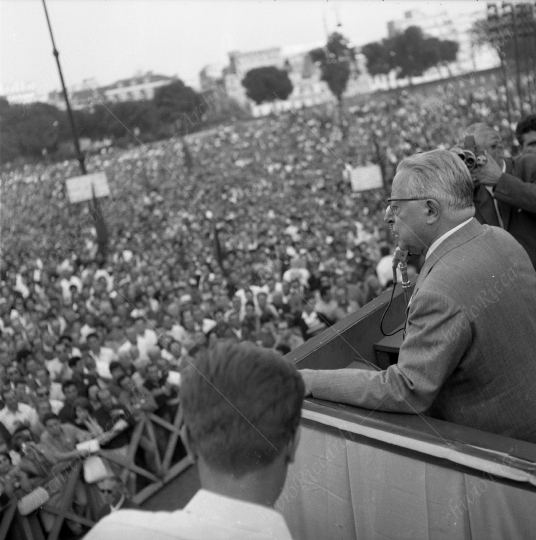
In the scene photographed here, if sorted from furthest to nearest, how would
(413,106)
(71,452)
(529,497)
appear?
(413,106) < (71,452) < (529,497)

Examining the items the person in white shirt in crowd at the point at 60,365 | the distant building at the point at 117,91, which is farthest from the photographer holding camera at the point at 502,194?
the distant building at the point at 117,91

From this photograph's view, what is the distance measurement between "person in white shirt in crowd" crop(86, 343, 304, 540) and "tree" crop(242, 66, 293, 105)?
89.7 ft

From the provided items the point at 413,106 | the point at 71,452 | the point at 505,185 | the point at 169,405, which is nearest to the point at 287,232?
the point at 169,405

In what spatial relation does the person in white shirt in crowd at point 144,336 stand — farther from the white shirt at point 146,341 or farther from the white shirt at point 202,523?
the white shirt at point 202,523

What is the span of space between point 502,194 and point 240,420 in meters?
1.85

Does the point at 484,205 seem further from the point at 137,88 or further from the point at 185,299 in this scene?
the point at 137,88

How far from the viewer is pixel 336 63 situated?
91.4 ft

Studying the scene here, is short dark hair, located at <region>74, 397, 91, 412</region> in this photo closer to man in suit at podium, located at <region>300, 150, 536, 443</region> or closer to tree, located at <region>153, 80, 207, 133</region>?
man in suit at podium, located at <region>300, 150, 536, 443</region>

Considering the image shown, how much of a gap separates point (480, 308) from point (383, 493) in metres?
0.52

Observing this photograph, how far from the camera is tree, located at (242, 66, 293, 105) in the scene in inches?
1062

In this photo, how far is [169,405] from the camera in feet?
16.0

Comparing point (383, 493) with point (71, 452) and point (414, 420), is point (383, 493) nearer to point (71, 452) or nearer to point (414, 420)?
point (414, 420)

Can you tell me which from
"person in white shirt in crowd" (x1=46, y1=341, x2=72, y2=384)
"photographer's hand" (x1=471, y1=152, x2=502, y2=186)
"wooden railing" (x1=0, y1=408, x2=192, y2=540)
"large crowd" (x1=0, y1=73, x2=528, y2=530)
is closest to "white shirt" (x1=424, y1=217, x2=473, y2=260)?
"large crowd" (x1=0, y1=73, x2=528, y2=530)

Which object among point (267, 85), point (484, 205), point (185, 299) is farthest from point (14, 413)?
point (267, 85)
